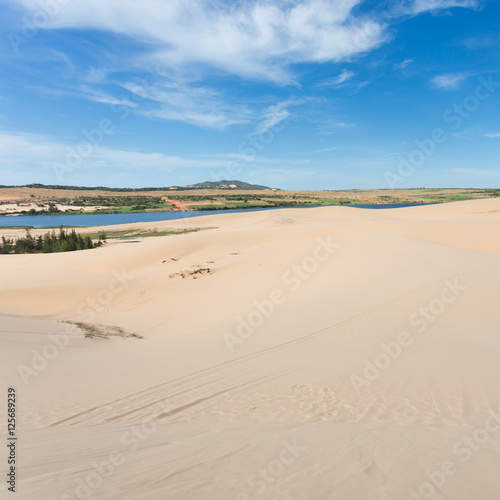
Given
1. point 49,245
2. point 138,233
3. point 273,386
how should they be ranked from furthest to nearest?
point 138,233, point 49,245, point 273,386

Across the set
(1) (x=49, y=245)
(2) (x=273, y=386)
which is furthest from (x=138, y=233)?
(2) (x=273, y=386)

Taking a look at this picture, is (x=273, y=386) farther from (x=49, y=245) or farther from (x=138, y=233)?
(x=138, y=233)

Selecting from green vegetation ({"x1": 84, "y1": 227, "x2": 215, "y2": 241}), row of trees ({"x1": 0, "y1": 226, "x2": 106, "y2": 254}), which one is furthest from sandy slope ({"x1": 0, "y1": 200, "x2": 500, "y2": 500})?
green vegetation ({"x1": 84, "y1": 227, "x2": 215, "y2": 241})

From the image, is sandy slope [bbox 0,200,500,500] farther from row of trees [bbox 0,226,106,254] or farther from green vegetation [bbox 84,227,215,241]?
green vegetation [bbox 84,227,215,241]

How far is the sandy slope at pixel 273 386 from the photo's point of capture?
330 centimetres

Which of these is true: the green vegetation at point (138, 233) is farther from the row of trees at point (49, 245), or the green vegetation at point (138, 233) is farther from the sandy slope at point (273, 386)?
the sandy slope at point (273, 386)

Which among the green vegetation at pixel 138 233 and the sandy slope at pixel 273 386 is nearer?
the sandy slope at pixel 273 386

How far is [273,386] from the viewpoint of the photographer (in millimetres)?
5949

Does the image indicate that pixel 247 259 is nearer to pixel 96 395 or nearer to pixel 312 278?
pixel 312 278

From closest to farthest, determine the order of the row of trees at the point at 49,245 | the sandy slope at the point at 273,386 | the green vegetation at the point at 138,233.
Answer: the sandy slope at the point at 273,386 → the row of trees at the point at 49,245 → the green vegetation at the point at 138,233

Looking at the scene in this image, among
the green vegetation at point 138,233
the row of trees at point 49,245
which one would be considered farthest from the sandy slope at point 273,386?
the green vegetation at point 138,233

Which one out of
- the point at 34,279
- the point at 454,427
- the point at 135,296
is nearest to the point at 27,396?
the point at 454,427

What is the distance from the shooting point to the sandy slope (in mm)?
3297

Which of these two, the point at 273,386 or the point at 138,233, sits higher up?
the point at 273,386
